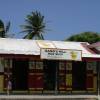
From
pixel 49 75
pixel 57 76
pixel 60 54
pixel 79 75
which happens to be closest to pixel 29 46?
pixel 49 75

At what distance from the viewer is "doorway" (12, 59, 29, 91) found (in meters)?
32.2

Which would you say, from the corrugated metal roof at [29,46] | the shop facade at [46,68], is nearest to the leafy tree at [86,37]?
the corrugated metal roof at [29,46]

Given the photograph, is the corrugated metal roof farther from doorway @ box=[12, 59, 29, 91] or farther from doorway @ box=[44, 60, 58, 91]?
doorway @ box=[44, 60, 58, 91]

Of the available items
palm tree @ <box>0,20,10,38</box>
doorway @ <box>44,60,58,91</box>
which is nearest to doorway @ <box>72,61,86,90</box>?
doorway @ <box>44,60,58,91</box>

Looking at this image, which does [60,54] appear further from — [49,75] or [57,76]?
[49,75]

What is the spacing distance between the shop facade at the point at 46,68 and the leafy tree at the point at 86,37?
3089 cm

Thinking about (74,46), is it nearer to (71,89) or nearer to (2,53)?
(71,89)

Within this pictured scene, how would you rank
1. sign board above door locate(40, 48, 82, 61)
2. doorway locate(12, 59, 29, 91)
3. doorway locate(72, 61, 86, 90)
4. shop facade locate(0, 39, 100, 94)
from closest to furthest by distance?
sign board above door locate(40, 48, 82, 61), shop facade locate(0, 39, 100, 94), doorway locate(12, 59, 29, 91), doorway locate(72, 61, 86, 90)

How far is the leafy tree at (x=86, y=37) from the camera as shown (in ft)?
216

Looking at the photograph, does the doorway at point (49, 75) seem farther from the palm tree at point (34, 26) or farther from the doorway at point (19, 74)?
the palm tree at point (34, 26)

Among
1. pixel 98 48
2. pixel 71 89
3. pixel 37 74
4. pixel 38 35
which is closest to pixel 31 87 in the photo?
pixel 37 74

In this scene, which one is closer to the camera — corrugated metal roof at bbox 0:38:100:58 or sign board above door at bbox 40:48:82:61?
sign board above door at bbox 40:48:82:61

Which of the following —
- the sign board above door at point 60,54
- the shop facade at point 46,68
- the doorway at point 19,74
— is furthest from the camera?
the doorway at point 19,74

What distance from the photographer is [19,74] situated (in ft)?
106
